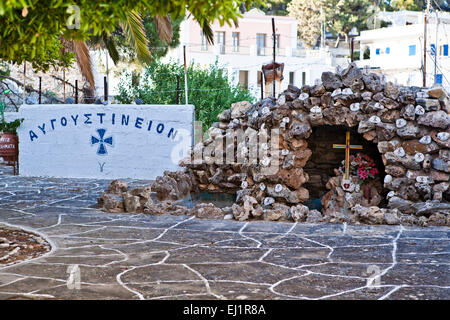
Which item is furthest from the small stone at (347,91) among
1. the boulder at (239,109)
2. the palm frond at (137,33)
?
the palm frond at (137,33)

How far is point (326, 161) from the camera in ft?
37.4

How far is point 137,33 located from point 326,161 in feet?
14.5

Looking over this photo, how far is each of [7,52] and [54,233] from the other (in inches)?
130

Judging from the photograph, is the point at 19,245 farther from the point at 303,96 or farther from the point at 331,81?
the point at 331,81

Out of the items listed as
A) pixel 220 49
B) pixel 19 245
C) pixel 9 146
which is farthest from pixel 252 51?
pixel 19 245

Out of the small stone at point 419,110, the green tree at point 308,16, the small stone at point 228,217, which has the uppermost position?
the green tree at point 308,16

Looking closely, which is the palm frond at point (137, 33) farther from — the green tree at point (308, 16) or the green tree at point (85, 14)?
the green tree at point (308, 16)

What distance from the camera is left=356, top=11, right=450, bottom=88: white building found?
33.6 m

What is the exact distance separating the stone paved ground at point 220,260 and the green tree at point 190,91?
12613 millimetres

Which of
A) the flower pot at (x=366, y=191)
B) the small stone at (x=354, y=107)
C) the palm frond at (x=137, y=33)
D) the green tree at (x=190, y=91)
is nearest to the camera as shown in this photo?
the small stone at (x=354, y=107)

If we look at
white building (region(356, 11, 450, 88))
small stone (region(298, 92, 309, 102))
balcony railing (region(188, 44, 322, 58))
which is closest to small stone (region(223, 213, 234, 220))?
small stone (region(298, 92, 309, 102))

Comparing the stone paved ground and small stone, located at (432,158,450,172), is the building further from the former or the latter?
the stone paved ground

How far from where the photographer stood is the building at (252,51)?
3303 cm

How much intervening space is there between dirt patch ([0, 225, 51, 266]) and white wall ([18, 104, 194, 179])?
18.8 feet
